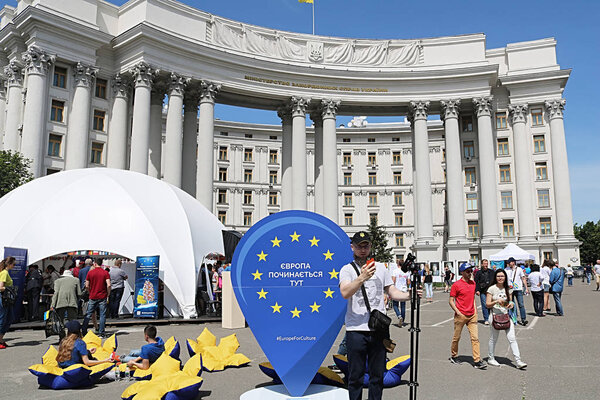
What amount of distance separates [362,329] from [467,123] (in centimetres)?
4988

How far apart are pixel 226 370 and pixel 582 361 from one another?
713cm

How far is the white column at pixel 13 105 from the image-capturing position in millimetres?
36969

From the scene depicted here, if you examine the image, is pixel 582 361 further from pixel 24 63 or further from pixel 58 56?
pixel 24 63

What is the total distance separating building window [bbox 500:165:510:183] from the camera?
1953 inches

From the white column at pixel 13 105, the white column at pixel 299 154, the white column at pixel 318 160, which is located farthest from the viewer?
the white column at pixel 318 160

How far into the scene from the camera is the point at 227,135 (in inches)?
2790

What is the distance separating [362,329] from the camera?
5.53 meters

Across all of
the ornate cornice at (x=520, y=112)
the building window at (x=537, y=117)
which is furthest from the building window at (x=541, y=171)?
the ornate cornice at (x=520, y=112)

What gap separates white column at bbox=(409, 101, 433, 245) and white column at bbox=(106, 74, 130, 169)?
26.4 meters

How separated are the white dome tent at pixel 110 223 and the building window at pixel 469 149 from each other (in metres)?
36.9

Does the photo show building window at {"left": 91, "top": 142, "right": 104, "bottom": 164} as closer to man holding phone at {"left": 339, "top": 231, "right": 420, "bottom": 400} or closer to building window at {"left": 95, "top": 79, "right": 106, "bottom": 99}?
building window at {"left": 95, "top": 79, "right": 106, "bottom": 99}

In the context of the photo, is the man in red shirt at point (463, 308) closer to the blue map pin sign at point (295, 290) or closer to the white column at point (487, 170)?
the blue map pin sign at point (295, 290)

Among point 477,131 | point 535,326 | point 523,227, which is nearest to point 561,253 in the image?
point 523,227

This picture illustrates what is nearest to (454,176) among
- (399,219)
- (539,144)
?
(539,144)
